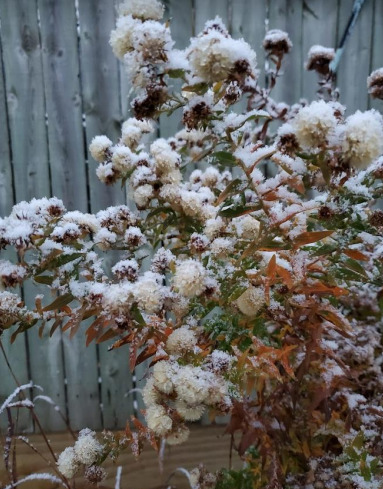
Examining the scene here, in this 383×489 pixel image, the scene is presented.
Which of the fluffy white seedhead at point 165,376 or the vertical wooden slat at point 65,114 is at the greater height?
the vertical wooden slat at point 65,114

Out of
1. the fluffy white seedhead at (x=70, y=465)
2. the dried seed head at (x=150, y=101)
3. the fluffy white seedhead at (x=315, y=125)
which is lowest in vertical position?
the fluffy white seedhead at (x=70, y=465)

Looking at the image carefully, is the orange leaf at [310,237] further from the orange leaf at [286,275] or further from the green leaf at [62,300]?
the green leaf at [62,300]

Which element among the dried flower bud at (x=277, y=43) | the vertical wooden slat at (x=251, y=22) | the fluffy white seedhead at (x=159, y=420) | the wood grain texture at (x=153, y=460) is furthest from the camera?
the vertical wooden slat at (x=251, y=22)

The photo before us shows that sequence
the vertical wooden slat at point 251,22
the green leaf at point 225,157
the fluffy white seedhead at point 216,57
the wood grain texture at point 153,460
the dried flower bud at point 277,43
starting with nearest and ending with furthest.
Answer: the fluffy white seedhead at point 216,57 < the green leaf at point 225,157 < the dried flower bud at point 277,43 < the wood grain texture at point 153,460 < the vertical wooden slat at point 251,22

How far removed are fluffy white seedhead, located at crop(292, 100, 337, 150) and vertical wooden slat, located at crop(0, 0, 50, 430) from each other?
1567 millimetres

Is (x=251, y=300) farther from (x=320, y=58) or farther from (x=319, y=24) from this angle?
(x=319, y=24)

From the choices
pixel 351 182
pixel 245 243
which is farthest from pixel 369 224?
pixel 245 243

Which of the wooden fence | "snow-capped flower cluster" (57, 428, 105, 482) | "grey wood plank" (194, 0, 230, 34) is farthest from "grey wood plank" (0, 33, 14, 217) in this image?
"snow-capped flower cluster" (57, 428, 105, 482)

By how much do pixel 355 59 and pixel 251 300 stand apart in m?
1.65

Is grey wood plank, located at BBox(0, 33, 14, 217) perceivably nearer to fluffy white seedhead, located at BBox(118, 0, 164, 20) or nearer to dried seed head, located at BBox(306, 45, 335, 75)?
dried seed head, located at BBox(306, 45, 335, 75)

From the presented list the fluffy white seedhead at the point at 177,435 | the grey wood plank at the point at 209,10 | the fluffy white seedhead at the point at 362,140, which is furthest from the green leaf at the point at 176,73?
the grey wood plank at the point at 209,10

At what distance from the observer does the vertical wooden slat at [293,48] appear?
2.07 meters

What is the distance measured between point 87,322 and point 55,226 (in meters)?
1.21

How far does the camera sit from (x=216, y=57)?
65cm
